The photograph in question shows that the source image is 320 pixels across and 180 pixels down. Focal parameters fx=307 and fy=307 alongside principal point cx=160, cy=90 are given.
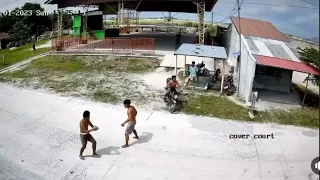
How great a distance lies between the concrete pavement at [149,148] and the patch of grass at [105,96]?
0.73 metres

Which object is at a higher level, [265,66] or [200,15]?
[200,15]

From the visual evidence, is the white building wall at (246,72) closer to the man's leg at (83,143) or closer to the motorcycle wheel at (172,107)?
the motorcycle wheel at (172,107)

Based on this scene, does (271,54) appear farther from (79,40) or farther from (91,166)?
(79,40)

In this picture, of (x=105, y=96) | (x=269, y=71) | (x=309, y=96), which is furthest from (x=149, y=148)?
(x=309, y=96)

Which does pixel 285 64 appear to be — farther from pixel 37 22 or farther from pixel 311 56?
pixel 37 22

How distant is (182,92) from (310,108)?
5.46 meters

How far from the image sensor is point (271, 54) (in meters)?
14.4

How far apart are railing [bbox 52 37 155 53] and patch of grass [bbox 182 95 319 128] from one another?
8.80 metres

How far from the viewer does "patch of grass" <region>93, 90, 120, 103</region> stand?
1327cm

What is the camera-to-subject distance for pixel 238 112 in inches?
482

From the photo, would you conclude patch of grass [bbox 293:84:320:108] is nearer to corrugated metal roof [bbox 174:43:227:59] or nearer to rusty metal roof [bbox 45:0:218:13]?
corrugated metal roof [bbox 174:43:227:59]

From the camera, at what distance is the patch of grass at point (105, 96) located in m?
13.3

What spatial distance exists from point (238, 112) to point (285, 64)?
3.27 m

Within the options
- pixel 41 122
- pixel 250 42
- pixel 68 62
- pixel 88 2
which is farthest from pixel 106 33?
pixel 41 122
